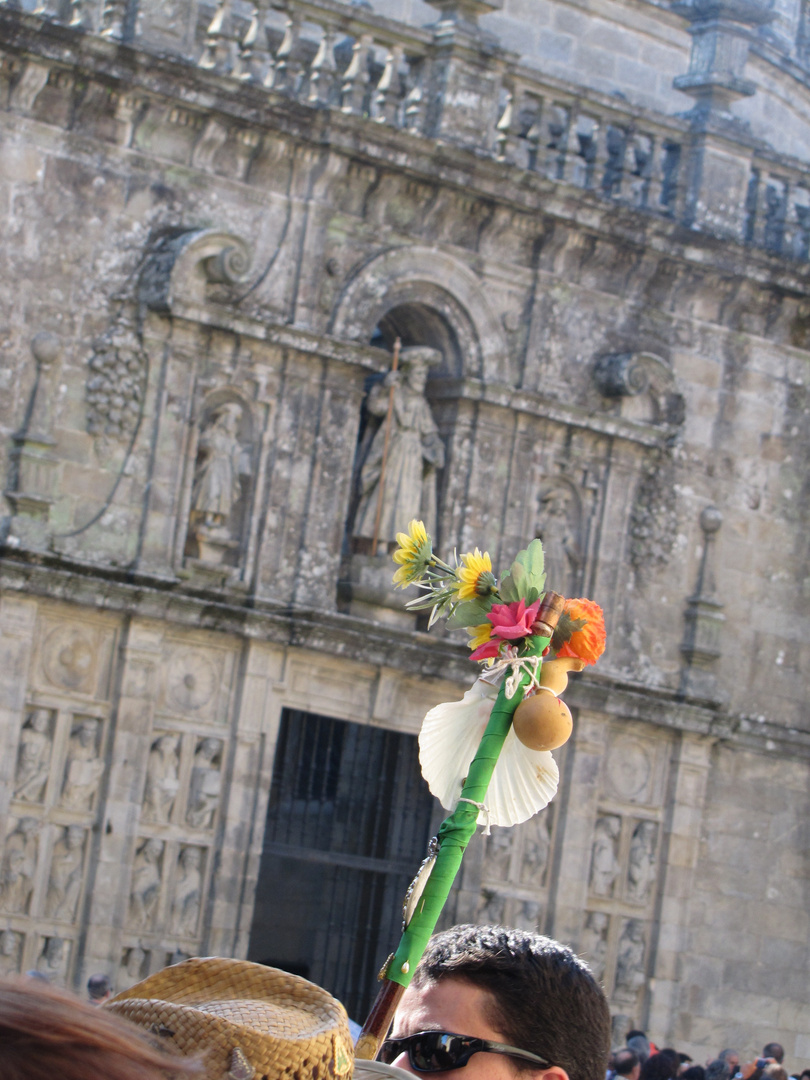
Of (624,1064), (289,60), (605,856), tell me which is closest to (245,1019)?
(624,1064)

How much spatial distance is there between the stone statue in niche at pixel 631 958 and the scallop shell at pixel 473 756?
11.2 m

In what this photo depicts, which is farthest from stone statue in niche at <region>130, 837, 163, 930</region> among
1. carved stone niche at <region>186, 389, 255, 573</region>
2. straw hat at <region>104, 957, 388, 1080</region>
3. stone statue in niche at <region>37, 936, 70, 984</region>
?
straw hat at <region>104, 957, 388, 1080</region>

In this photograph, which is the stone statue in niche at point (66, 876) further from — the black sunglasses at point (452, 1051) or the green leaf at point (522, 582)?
the black sunglasses at point (452, 1051)

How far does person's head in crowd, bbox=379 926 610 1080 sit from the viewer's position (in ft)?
8.38

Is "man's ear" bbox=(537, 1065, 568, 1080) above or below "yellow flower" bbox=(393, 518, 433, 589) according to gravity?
below

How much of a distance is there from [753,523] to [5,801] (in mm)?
6148

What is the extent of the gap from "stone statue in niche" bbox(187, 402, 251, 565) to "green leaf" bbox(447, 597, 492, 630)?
375 inches

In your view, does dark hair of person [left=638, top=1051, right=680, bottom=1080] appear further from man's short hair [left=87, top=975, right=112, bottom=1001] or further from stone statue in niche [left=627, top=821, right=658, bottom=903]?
stone statue in niche [left=627, top=821, right=658, bottom=903]

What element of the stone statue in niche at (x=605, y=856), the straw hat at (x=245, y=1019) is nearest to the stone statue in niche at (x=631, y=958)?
the stone statue in niche at (x=605, y=856)

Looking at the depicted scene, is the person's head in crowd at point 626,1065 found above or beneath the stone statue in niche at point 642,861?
beneath

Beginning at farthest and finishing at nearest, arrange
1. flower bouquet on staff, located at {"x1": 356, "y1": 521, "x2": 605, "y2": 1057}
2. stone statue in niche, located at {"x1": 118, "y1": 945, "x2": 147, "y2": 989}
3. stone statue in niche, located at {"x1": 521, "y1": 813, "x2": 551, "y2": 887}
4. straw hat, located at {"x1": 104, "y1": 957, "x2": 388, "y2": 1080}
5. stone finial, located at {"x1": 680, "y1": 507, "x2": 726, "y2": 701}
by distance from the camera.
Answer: stone finial, located at {"x1": 680, "y1": 507, "x2": 726, "y2": 701}
stone statue in niche, located at {"x1": 521, "y1": 813, "x2": 551, "y2": 887}
stone statue in niche, located at {"x1": 118, "y1": 945, "x2": 147, "y2": 989}
flower bouquet on staff, located at {"x1": 356, "y1": 521, "x2": 605, "y2": 1057}
straw hat, located at {"x1": 104, "y1": 957, "x2": 388, "y2": 1080}

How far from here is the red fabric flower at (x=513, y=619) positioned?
10.5ft

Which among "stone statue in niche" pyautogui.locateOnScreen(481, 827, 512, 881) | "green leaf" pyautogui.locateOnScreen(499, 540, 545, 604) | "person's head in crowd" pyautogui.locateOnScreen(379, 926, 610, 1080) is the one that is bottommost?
"stone statue in niche" pyautogui.locateOnScreen(481, 827, 512, 881)

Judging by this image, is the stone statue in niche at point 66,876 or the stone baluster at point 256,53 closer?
the stone statue in niche at point 66,876
